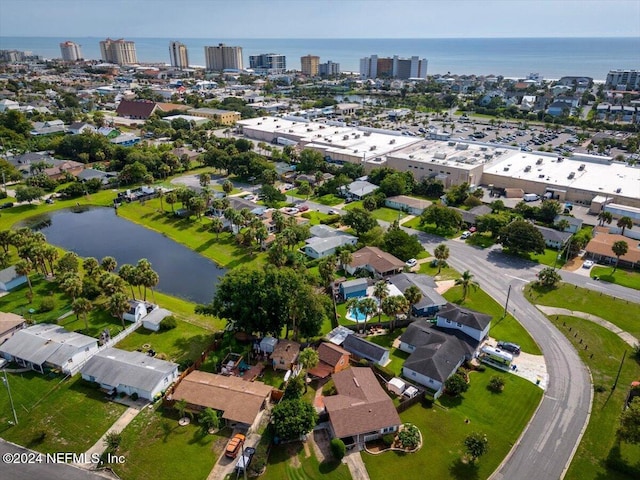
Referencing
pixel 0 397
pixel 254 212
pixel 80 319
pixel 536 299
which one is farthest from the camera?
pixel 254 212

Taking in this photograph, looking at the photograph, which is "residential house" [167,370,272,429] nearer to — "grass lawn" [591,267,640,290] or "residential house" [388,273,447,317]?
"residential house" [388,273,447,317]

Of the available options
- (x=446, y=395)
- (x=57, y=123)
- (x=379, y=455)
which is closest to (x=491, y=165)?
(x=446, y=395)

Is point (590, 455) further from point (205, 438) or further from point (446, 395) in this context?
point (205, 438)

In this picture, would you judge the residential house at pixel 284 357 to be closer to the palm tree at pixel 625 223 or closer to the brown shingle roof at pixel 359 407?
the brown shingle roof at pixel 359 407

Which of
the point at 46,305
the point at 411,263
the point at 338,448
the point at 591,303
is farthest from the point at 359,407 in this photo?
the point at 46,305

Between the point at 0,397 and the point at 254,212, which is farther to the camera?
the point at 254,212

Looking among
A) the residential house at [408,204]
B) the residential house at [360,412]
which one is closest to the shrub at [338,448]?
the residential house at [360,412]
